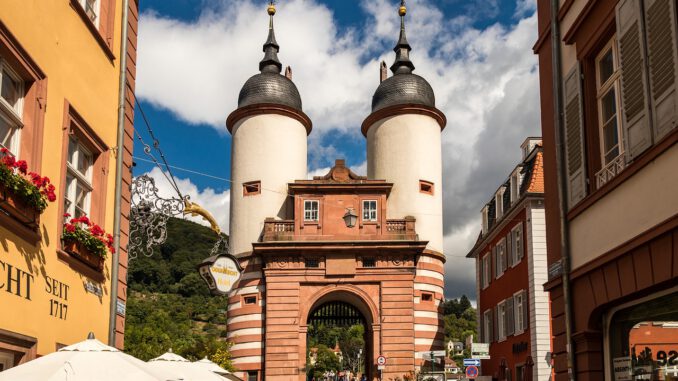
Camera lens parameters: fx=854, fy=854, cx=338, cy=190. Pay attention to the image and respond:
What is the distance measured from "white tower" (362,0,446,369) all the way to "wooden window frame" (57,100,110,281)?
3353 cm

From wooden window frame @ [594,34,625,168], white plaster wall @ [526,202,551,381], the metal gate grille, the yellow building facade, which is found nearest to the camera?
the yellow building facade

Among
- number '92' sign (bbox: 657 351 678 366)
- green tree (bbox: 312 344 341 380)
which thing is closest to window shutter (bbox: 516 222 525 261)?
number '92' sign (bbox: 657 351 678 366)

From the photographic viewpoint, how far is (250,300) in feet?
149

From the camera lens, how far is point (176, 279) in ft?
404

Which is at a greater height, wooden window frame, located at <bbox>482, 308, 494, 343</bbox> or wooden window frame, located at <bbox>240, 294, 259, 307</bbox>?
wooden window frame, located at <bbox>240, 294, 259, 307</bbox>

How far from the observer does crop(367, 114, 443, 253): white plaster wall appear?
48.2 meters

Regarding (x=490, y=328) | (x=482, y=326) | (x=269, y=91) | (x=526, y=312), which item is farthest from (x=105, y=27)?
(x=269, y=91)

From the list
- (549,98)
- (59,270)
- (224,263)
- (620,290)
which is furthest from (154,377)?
(549,98)

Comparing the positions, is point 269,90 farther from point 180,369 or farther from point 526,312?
point 180,369

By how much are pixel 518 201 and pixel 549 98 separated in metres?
21.0

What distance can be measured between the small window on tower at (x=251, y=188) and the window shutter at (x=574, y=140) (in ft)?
117

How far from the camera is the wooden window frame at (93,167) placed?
1185 cm

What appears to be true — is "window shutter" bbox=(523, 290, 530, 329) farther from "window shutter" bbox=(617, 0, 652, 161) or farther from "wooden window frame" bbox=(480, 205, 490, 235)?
"window shutter" bbox=(617, 0, 652, 161)

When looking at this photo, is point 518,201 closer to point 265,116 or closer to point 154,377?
point 265,116
